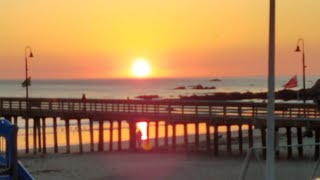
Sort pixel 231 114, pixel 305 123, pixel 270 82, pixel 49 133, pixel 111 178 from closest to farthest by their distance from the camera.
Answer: pixel 270 82, pixel 111 178, pixel 305 123, pixel 231 114, pixel 49 133

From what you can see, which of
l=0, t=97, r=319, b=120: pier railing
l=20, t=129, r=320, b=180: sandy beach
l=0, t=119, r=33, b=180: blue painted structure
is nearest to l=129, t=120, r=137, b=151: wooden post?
l=0, t=97, r=319, b=120: pier railing

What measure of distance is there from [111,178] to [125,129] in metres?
35.1

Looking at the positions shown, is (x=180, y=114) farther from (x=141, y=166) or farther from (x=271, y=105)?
(x=271, y=105)

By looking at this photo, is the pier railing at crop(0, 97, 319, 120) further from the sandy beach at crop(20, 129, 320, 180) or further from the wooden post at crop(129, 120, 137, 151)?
the sandy beach at crop(20, 129, 320, 180)

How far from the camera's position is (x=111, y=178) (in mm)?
27344

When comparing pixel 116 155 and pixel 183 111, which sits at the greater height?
pixel 183 111

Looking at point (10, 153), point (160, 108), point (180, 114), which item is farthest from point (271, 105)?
point (160, 108)

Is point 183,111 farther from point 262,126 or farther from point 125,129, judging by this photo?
point 125,129

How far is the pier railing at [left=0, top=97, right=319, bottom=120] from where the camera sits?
33.8m

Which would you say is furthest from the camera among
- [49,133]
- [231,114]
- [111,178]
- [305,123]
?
[49,133]

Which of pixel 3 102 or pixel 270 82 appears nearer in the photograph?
pixel 270 82

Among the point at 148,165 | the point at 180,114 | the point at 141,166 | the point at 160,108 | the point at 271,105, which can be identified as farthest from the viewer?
the point at 160,108

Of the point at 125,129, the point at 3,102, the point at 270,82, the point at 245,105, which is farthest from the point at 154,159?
the point at 125,129

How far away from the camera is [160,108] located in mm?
39094
